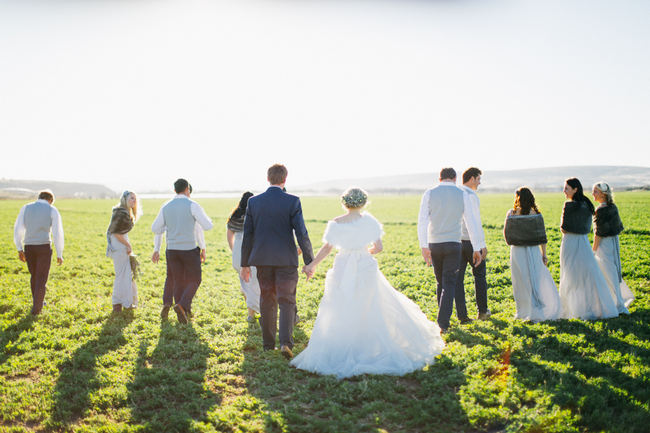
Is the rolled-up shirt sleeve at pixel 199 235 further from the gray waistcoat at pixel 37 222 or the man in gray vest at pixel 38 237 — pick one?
the gray waistcoat at pixel 37 222

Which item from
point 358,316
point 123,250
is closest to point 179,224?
point 123,250

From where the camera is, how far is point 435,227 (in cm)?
825

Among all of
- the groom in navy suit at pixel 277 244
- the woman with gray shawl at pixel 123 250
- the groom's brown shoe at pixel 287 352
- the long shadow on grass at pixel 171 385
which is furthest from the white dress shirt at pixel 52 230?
the groom's brown shoe at pixel 287 352

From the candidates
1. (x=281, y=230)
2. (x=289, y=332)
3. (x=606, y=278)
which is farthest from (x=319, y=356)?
(x=606, y=278)

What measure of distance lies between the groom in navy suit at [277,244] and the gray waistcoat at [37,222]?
541 cm

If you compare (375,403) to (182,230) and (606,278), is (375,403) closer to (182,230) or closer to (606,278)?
(182,230)

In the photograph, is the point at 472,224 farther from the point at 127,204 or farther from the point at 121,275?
the point at 121,275

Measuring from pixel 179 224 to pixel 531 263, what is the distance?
22.9ft

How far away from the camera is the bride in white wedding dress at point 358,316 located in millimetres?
6500

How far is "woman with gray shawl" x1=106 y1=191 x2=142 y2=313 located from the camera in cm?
982

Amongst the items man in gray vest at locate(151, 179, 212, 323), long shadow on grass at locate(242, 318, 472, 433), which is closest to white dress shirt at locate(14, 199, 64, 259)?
man in gray vest at locate(151, 179, 212, 323)

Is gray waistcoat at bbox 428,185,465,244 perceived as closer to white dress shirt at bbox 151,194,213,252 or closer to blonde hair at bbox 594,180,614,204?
blonde hair at bbox 594,180,614,204

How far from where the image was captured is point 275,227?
711 cm

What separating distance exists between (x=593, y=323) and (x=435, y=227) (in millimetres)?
3411
